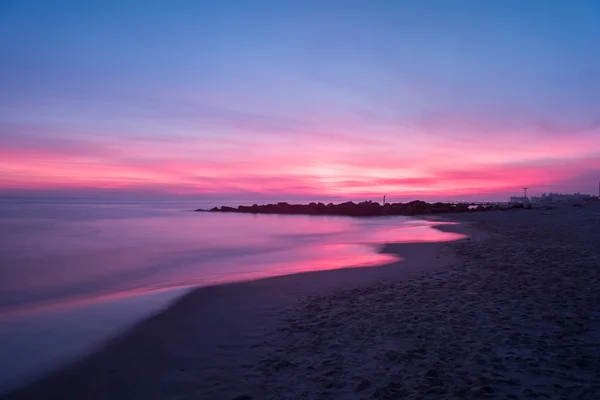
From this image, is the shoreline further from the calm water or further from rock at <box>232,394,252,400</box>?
rock at <box>232,394,252,400</box>

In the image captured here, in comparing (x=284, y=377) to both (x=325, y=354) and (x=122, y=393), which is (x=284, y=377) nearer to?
(x=325, y=354)

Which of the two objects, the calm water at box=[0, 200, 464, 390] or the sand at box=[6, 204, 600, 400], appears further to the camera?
the calm water at box=[0, 200, 464, 390]

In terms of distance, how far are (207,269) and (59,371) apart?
8943 millimetres

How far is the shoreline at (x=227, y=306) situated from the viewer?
5.56m

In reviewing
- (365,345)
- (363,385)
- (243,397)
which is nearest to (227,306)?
(365,345)

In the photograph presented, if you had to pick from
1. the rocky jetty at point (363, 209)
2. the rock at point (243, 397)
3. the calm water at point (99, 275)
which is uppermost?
the rocky jetty at point (363, 209)

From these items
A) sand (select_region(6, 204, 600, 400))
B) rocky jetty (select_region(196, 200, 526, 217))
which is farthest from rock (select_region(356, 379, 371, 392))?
rocky jetty (select_region(196, 200, 526, 217))

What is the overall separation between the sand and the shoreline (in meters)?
0.04

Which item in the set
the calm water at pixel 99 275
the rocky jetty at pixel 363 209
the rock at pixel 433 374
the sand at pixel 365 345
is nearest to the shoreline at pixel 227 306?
the sand at pixel 365 345

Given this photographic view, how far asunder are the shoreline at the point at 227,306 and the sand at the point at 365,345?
0.13 feet

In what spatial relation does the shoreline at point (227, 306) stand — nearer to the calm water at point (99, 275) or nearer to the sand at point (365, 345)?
the sand at point (365, 345)

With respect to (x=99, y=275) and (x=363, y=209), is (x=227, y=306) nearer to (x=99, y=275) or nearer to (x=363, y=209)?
(x=99, y=275)

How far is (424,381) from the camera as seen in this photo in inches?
185

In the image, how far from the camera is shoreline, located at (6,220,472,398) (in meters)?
5.56
